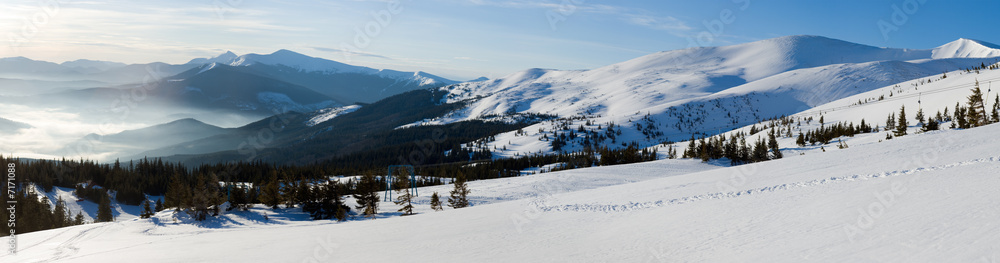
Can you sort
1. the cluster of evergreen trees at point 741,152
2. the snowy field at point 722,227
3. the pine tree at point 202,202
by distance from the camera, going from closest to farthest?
the snowy field at point 722,227, the pine tree at point 202,202, the cluster of evergreen trees at point 741,152

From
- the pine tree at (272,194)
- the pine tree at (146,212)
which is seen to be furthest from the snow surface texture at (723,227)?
the pine tree at (146,212)

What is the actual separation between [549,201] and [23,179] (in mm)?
101648

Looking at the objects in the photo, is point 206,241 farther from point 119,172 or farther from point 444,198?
point 119,172

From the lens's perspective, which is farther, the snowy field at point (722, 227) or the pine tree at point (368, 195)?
the pine tree at point (368, 195)

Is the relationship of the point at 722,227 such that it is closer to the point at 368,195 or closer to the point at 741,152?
the point at 368,195

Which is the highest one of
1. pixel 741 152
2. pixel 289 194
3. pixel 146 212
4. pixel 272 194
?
pixel 741 152

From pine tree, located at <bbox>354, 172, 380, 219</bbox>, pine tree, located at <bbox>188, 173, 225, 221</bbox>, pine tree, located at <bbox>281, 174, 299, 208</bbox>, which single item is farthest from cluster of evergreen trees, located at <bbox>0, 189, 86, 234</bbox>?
pine tree, located at <bbox>354, 172, 380, 219</bbox>

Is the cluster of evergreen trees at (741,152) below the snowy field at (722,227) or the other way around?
the other way around

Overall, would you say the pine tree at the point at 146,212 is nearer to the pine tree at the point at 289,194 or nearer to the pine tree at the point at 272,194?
the pine tree at the point at 272,194

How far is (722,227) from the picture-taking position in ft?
A: 44.8

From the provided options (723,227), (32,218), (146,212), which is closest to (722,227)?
(723,227)

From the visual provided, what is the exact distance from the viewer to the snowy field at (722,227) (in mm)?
10547

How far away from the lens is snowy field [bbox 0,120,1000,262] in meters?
10.5

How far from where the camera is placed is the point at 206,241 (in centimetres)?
2067
